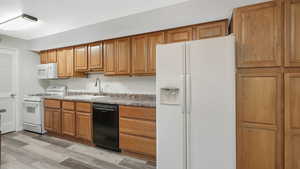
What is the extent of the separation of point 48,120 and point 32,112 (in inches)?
21.7

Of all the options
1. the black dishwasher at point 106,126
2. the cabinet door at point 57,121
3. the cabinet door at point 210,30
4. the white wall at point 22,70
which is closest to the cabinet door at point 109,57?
the black dishwasher at point 106,126

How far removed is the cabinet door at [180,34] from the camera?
91.4 inches

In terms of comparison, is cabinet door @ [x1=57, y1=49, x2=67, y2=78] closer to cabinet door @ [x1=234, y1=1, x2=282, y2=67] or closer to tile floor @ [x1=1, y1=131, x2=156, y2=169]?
tile floor @ [x1=1, y1=131, x2=156, y2=169]

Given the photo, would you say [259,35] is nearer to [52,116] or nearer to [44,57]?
[52,116]

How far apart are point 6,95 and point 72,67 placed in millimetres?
1785

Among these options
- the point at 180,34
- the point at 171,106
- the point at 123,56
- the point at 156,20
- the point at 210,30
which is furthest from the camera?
Answer: the point at 123,56

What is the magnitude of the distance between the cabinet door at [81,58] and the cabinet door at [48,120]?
1187mm

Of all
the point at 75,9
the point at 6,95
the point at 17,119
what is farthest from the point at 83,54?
the point at 17,119

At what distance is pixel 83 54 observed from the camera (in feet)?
11.0

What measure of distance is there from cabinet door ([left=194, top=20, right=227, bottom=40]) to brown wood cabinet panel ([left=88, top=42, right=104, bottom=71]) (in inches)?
76.2

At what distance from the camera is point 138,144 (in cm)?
241

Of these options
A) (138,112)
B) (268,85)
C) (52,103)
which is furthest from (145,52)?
(52,103)

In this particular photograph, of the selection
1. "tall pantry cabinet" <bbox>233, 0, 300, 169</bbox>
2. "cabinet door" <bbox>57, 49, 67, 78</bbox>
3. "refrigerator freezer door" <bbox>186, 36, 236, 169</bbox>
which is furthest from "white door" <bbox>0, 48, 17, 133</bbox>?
"tall pantry cabinet" <bbox>233, 0, 300, 169</bbox>

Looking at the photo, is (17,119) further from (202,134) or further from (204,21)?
(204,21)
